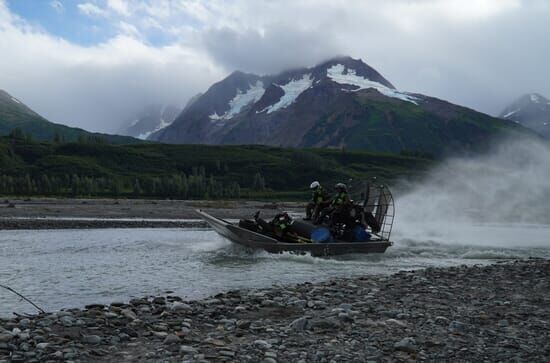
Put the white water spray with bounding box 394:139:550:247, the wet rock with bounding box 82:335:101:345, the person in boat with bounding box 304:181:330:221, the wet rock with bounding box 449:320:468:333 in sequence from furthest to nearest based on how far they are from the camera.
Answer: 1. the white water spray with bounding box 394:139:550:247
2. the person in boat with bounding box 304:181:330:221
3. the wet rock with bounding box 449:320:468:333
4. the wet rock with bounding box 82:335:101:345

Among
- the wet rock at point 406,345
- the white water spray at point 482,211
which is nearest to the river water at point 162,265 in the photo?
the white water spray at point 482,211

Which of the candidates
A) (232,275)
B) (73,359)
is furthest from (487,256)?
(73,359)

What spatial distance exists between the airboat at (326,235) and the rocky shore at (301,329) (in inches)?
407

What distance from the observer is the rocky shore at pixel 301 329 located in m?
8.65

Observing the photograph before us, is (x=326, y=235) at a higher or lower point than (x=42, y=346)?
higher

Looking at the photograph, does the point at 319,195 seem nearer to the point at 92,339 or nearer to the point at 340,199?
the point at 340,199

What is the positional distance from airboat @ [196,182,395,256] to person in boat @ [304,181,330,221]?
741mm

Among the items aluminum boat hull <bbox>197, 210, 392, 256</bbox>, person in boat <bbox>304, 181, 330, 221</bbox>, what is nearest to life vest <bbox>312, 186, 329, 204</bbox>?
person in boat <bbox>304, 181, 330, 221</bbox>

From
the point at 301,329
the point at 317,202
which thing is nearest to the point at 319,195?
the point at 317,202

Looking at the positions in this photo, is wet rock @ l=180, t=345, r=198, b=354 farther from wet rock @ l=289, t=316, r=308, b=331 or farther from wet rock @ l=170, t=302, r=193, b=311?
wet rock @ l=170, t=302, r=193, b=311

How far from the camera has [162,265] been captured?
74.9ft

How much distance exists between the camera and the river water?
53.4 ft

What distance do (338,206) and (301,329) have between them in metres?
18.0

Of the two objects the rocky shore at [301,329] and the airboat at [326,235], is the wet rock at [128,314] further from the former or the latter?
the airboat at [326,235]
